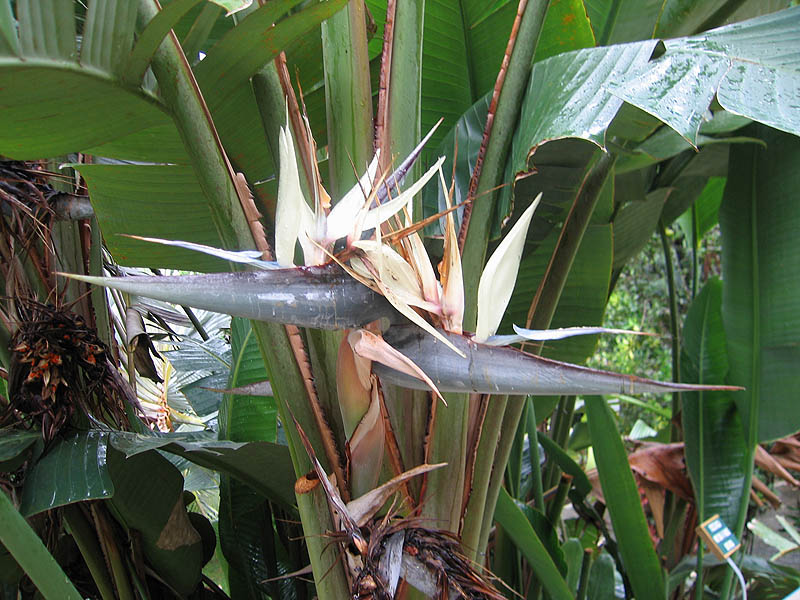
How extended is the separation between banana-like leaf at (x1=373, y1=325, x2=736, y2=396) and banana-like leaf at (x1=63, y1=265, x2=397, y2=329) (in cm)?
2

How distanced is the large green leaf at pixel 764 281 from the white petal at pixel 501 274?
2.09 ft

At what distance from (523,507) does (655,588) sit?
0.21 metres

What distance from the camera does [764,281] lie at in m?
0.84

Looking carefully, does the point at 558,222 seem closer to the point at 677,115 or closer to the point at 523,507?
the point at 677,115

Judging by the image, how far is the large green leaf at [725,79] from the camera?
41cm

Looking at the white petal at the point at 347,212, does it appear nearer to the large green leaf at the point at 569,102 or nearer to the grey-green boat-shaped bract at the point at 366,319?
the grey-green boat-shaped bract at the point at 366,319

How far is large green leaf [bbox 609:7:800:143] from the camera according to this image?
1.35 feet

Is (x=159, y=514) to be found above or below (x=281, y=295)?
below

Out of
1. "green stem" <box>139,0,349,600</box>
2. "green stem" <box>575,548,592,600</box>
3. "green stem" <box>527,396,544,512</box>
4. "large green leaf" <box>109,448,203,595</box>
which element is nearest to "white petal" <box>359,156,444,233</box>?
"green stem" <box>139,0,349,600</box>

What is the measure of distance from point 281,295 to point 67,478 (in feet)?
1.18

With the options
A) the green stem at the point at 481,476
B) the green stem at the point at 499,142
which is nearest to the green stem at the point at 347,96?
the green stem at the point at 499,142

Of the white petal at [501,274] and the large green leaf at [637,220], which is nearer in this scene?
the white petal at [501,274]

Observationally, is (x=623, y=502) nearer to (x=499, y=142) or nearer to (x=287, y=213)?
(x=499, y=142)

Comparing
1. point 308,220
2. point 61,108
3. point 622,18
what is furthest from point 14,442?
point 622,18
